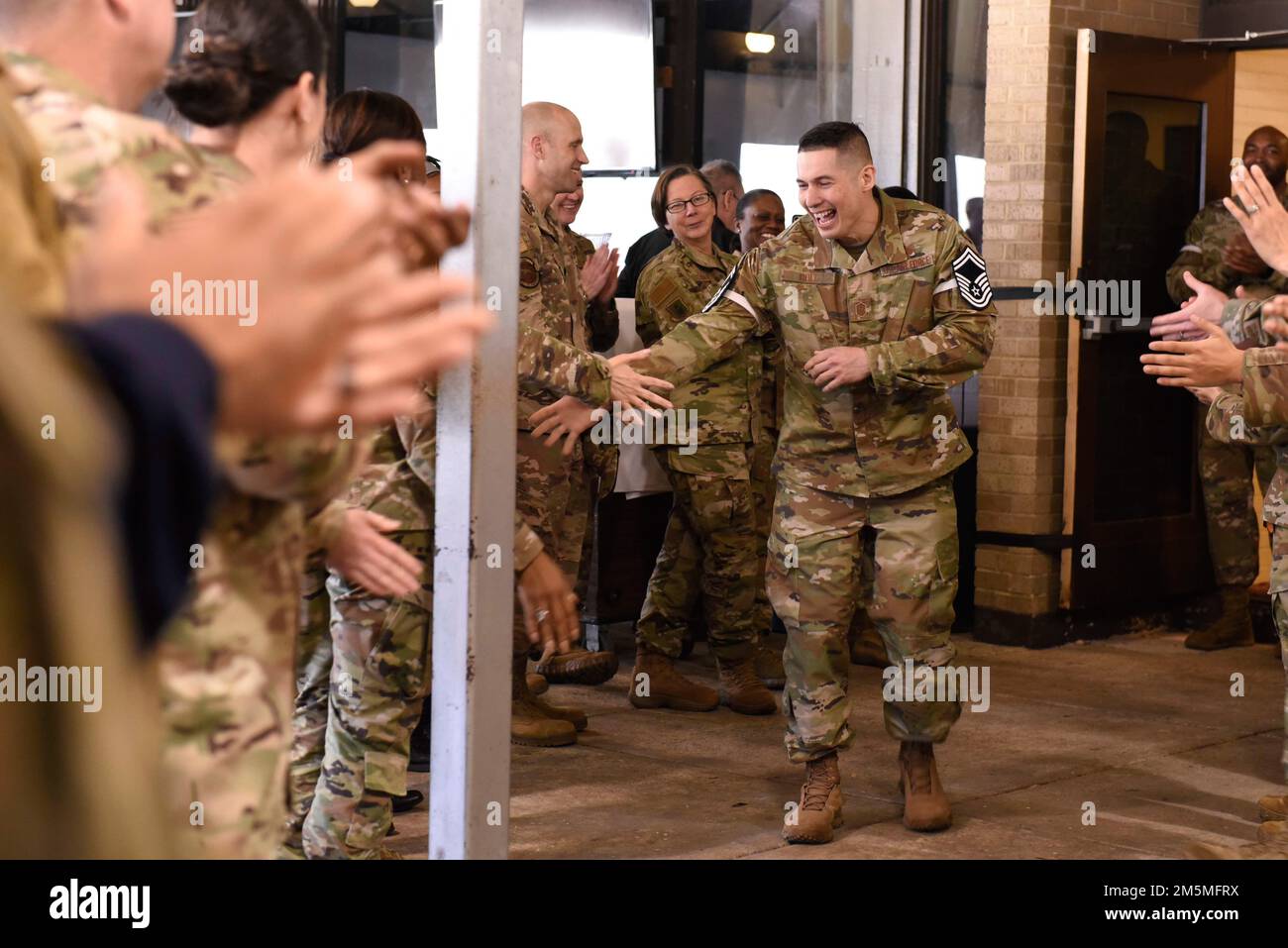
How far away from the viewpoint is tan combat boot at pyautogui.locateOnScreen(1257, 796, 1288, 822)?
4.15 meters

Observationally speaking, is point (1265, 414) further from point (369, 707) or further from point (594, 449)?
point (594, 449)

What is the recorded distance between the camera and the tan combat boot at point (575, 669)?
19.8 ft

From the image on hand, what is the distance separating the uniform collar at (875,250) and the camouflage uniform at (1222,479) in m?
2.94

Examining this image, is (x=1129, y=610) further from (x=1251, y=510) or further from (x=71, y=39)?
(x=71, y=39)

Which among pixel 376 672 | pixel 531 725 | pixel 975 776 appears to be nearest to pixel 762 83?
pixel 531 725

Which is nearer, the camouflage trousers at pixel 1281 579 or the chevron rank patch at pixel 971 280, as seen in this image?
the camouflage trousers at pixel 1281 579

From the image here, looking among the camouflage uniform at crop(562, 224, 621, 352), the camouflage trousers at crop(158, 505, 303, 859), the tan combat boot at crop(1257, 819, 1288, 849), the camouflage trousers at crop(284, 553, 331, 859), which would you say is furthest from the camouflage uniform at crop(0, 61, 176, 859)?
the camouflage uniform at crop(562, 224, 621, 352)

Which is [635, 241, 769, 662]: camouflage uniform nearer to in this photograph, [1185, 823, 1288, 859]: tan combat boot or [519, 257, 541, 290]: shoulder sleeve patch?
[519, 257, 541, 290]: shoulder sleeve patch

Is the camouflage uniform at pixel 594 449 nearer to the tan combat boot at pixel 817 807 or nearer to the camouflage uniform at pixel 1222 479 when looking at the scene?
the tan combat boot at pixel 817 807

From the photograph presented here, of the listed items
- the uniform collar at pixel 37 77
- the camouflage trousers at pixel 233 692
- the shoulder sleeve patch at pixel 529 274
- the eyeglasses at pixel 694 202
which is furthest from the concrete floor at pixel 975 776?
the uniform collar at pixel 37 77

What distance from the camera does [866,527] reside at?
14.1 feet

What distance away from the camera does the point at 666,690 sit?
18.5ft

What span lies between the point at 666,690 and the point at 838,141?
233 centimetres
